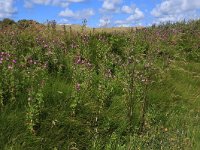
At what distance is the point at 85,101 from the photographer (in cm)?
696

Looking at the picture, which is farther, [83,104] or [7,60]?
[7,60]

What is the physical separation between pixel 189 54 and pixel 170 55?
1502mm

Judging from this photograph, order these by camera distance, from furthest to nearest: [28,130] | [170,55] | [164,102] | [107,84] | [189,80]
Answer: [170,55] < [189,80] < [164,102] < [107,84] < [28,130]

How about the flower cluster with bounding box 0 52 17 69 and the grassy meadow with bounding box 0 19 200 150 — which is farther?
the flower cluster with bounding box 0 52 17 69

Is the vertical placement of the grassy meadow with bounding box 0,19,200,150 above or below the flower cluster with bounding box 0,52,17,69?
below

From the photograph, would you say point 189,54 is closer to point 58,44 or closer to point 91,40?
point 91,40

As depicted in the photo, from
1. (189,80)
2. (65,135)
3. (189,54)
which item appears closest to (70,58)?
(65,135)

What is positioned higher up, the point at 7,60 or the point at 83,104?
the point at 7,60

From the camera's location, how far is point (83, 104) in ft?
22.7

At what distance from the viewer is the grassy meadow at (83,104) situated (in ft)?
20.1

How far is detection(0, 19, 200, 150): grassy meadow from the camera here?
6.13 metres

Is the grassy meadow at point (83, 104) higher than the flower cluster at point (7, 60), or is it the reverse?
the flower cluster at point (7, 60)

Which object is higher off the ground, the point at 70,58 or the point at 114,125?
the point at 70,58

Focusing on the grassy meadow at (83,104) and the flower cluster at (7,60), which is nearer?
the grassy meadow at (83,104)
